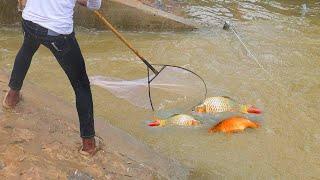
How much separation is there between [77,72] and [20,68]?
0.76 metres

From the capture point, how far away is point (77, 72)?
3631 mm

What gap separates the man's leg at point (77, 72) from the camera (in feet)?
11.7

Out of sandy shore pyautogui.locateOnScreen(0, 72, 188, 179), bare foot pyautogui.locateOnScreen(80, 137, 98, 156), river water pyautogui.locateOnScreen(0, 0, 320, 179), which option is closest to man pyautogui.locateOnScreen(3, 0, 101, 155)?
bare foot pyautogui.locateOnScreen(80, 137, 98, 156)

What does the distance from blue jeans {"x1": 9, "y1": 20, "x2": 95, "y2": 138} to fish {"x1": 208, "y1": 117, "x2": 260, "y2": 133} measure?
197 centimetres

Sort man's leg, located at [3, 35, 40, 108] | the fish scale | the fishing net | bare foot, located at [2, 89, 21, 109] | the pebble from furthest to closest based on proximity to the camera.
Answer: the fishing net
the fish scale
bare foot, located at [2, 89, 21, 109]
man's leg, located at [3, 35, 40, 108]
the pebble

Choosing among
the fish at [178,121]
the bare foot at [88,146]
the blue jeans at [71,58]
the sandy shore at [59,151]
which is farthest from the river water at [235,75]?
the blue jeans at [71,58]

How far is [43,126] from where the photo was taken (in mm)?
4324

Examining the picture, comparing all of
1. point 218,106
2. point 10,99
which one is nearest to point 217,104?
point 218,106

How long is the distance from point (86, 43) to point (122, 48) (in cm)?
66

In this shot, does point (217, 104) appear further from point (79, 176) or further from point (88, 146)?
point (79, 176)

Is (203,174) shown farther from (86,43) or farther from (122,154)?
(86,43)

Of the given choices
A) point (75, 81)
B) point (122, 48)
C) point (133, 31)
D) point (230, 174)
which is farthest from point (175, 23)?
point (75, 81)

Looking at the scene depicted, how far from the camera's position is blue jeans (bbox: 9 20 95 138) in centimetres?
356

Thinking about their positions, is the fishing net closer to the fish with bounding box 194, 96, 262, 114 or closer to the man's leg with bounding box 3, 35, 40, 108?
the fish with bounding box 194, 96, 262, 114
